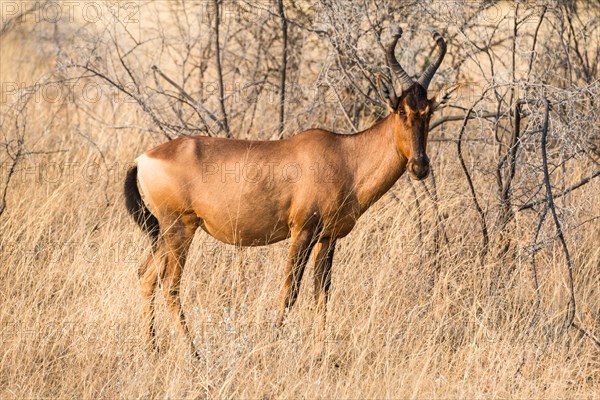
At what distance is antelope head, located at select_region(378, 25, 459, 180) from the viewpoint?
211 inches

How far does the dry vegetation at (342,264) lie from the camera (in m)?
4.94

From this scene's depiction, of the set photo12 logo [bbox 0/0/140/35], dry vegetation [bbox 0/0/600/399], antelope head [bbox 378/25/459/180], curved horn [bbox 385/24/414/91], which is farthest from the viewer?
photo12 logo [bbox 0/0/140/35]

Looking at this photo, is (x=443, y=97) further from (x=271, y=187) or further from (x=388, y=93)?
(x=271, y=187)

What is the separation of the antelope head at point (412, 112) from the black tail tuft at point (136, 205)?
1760 millimetres

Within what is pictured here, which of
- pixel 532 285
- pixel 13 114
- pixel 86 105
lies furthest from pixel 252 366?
pixel 86 105

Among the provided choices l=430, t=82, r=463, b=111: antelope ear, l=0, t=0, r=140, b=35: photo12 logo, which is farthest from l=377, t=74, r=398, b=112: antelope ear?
l=0, t=0, r=140, b=35: photo12 logo

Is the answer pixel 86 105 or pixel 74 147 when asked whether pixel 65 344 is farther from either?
pixel 86 105

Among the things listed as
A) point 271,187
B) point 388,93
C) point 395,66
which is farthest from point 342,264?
point 395,66

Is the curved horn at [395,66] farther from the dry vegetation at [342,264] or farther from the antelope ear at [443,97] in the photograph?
the dry vegetation at [342,264]

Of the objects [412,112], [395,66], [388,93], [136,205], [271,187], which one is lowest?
[136,205]

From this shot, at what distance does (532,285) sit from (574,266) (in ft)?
1.72

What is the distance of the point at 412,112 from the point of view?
5.39 metres

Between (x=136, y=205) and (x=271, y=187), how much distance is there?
0.93 metres

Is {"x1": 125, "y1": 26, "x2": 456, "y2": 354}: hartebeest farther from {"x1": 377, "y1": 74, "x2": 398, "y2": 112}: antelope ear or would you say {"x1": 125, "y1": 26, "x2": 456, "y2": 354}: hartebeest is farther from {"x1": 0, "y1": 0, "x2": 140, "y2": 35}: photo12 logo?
{"x1": 0, "y1": 0, "x2": 140, "y2": 35}: photo12 logo
